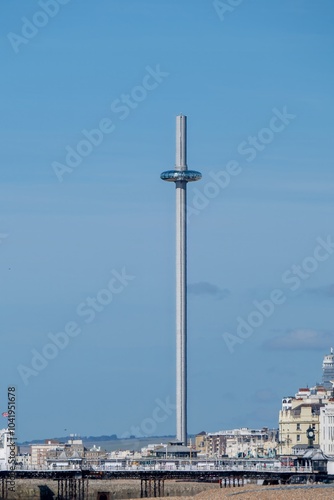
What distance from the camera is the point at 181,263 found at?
18138 centimetres

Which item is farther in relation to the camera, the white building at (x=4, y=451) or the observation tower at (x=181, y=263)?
the observation tower at (x=181, y=263)

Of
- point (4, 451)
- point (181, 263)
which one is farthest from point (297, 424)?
point (4, 451)

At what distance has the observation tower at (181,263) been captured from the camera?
178m

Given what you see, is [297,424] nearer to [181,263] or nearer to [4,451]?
[181,263]

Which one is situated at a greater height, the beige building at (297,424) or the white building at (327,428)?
the beige building at (297,424)

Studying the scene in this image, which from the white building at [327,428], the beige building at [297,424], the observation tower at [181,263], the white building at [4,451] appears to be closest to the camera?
the white building at [4,451]

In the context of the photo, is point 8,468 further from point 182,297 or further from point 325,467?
point 182,297

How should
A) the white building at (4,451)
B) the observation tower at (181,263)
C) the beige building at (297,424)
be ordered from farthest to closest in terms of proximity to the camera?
the beige building at (297,424) < the observation tower at (181,263) < the white building at (4,451)

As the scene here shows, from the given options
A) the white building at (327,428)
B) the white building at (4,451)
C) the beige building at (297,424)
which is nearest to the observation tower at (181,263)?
the beige building at (297,424)

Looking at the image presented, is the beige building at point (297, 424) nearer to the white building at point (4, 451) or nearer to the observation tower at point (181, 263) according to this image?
the observation tower at point (181, 263)

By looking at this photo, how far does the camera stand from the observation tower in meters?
178

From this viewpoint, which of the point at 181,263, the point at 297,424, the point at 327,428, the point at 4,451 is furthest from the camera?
the point at 297,424

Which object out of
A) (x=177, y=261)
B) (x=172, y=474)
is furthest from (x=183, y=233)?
(x=172, y=474)

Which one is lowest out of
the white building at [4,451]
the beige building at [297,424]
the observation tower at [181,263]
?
the white building at [4,451]
